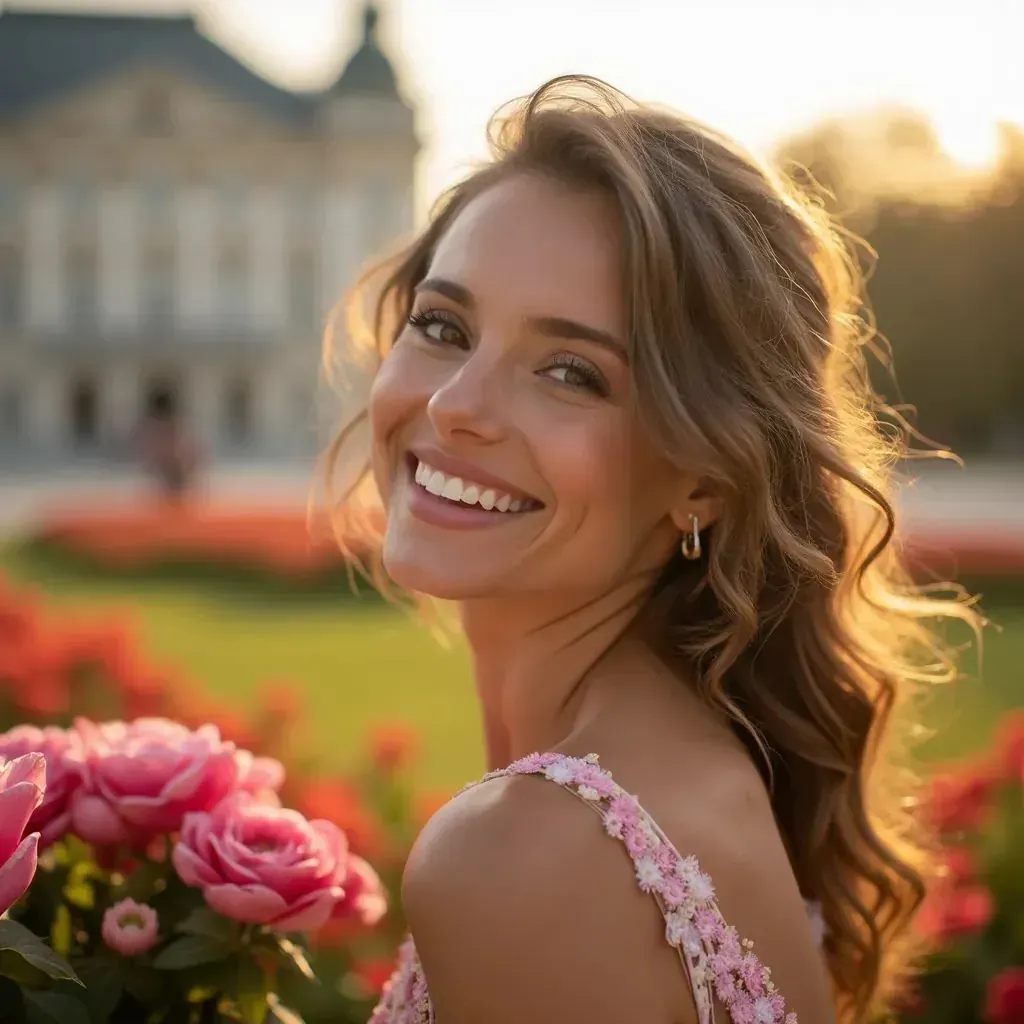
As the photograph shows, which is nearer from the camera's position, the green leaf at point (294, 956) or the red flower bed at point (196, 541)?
the green leaf at point (294, 956)

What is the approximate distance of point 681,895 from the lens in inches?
52.3

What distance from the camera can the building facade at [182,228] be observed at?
4000cm

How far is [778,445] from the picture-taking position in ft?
5.44

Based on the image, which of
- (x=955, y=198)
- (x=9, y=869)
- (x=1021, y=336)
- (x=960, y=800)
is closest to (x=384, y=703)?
(x=960, y=800)

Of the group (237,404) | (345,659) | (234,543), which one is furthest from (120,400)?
(345,659)

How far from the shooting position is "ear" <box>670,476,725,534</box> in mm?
1656

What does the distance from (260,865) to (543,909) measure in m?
0.33

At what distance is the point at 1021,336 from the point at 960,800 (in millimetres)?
31042

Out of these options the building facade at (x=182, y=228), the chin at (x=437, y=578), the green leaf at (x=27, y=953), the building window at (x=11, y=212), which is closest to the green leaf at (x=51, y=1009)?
the green leaf at (x=27, y=953)

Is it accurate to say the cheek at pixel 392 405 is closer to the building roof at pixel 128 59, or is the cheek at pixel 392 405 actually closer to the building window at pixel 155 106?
the building roof at pixel 128 59

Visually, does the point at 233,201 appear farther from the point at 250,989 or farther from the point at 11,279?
the point at 250,989

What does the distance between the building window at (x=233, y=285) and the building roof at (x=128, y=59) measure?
4.24 metres

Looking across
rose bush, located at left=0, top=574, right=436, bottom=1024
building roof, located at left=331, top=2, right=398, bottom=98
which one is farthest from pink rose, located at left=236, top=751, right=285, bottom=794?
building roof, located at left=331, top=2, right=398, bottom=98

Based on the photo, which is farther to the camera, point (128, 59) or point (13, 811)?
point (128, 59)
